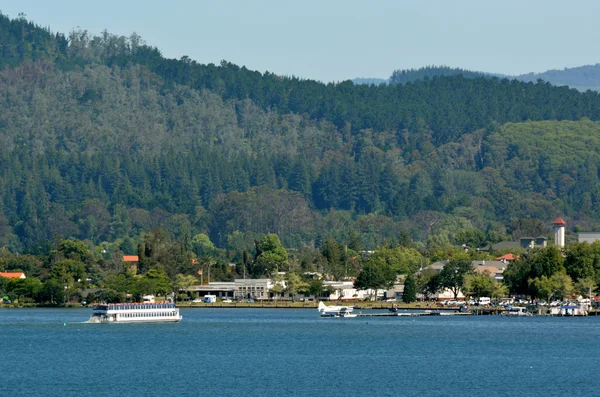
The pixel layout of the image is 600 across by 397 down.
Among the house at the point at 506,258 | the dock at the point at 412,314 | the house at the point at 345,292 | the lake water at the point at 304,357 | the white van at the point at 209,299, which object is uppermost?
the house at the point at 506,258

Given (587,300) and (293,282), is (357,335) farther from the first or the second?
(293,282)

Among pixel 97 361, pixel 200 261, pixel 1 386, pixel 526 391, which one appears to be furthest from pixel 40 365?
pixel 200 261

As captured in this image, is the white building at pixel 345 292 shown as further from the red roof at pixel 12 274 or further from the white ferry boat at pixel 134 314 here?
the white ferry boat at pixel 134 314

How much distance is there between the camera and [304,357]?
277 ft

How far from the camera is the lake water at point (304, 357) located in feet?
226

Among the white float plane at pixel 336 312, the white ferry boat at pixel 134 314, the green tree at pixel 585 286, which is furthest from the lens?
the green tree at pixel 585 286

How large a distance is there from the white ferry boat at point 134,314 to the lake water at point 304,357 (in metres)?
2.01

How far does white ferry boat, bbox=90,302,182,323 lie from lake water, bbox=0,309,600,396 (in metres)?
2.01

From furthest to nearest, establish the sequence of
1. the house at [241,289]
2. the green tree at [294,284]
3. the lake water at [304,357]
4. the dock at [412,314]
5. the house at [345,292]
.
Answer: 1. the house at [241,289]
2. the house at [345,292]
3. the green tree at [294,284]
4. the dock at [412,314]
5. the lake water at [304,357]

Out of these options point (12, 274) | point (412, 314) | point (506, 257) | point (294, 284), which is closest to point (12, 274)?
point (12, 274)

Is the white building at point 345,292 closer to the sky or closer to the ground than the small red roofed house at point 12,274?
closer to the ground

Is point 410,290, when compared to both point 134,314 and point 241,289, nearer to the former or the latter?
point 241,289

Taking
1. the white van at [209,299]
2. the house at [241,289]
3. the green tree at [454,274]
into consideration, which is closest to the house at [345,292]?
the house at [241,289]

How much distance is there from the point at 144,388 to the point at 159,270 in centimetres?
9754
